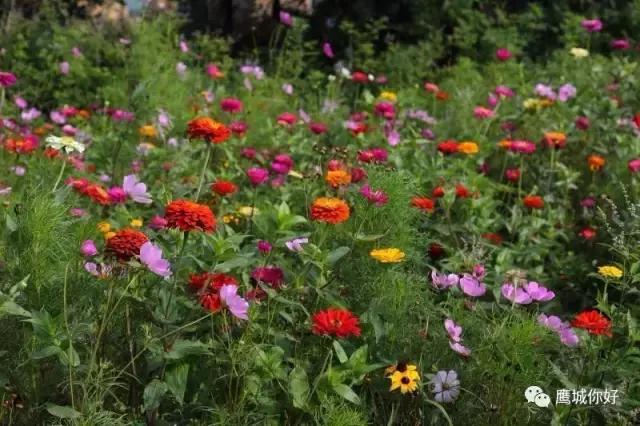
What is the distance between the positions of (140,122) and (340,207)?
2.36 metres

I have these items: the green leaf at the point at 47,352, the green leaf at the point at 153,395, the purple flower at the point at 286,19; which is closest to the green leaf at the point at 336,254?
the green leaf at the point at 153,395

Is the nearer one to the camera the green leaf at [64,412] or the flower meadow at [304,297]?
the green leaf at [64,412]

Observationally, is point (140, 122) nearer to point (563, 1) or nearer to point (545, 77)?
point (545, 77)

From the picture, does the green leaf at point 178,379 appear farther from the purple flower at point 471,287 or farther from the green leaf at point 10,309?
the purple flower at point 471,287

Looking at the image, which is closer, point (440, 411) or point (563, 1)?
point (440, 411)

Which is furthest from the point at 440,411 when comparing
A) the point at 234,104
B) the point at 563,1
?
the point at 563,1

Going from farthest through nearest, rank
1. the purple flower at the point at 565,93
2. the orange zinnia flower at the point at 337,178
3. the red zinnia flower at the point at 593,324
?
the purple flower at the point at 565,93
the orange zinnia flower at the point at 337,178
the red zinnia flower at the point at 593,324

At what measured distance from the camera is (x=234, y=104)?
3.57m

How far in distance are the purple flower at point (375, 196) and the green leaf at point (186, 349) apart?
64cm

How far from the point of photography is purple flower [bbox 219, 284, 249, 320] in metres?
1.80

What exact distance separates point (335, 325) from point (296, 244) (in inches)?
13.8

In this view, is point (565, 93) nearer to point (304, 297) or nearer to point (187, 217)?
point (304, 297)

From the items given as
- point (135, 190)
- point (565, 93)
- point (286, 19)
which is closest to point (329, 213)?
point (135, 190)

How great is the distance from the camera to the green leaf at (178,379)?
5.95ft
